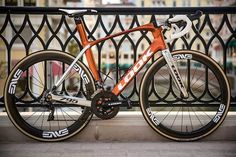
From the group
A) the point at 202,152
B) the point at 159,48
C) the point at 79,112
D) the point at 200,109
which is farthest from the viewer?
the point at 200,109

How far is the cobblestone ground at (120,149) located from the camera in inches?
134

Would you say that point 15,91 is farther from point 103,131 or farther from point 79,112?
point 103,131

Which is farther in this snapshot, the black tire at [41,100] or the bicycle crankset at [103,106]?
the black tire at [41,100]

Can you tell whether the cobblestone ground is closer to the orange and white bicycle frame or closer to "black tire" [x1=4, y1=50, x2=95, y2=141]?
"black tire" [x1=4, y1=50, x2=95, y2=141]

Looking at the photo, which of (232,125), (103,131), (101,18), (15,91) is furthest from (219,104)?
(15,91)

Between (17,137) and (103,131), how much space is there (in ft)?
3.12

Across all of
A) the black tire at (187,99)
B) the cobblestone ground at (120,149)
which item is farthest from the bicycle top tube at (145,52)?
the cobblestone ground at (120,149)

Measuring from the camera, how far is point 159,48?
3732mm

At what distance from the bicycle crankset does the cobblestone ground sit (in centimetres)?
35

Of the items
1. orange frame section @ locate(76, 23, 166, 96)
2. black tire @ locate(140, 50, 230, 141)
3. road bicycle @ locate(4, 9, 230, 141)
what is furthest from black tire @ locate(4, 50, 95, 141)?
black tire @ locate(140, 50, 230, 141)

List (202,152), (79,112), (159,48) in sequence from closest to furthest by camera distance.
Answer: (202,152)
(159,48)
(79,112)

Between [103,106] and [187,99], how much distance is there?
1.10 m

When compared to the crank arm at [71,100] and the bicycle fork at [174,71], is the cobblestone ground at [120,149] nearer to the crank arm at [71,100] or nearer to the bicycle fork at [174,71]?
the crank arm at [71,100]

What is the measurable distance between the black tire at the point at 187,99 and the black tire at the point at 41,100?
2.36 ft
